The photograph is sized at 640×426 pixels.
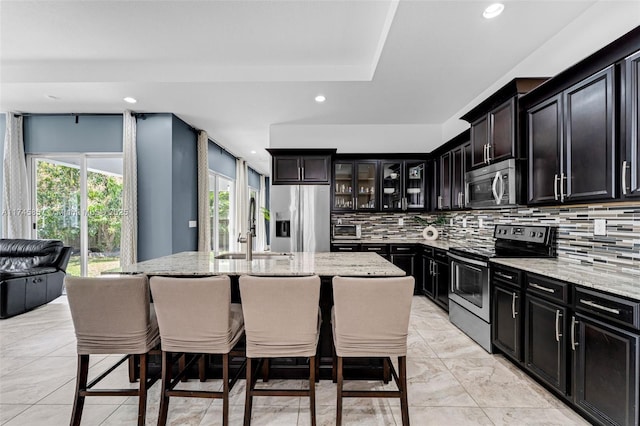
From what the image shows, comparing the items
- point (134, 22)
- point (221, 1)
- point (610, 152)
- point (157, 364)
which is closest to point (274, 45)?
point (221, 1)

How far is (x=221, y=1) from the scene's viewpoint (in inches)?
94.8

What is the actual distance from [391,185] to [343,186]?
0.81 meters

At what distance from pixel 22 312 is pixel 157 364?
3111 mm

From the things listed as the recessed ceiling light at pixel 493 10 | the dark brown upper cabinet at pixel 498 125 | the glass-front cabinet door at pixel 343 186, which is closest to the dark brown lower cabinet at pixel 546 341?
the dark brown upper cabinet at pixel 498 125

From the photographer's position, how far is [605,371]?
65.3 inches

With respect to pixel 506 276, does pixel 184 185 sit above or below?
above

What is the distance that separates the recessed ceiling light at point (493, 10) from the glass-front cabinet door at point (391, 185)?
2815 mm

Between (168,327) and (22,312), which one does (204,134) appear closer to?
(22,312)

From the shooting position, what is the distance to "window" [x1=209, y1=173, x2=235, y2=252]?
656 centimetres

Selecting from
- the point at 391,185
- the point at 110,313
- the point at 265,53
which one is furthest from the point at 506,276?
the point at 265,53

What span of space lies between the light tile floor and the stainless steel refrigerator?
221 centimetres

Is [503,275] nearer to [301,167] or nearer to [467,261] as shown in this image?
[467,261]

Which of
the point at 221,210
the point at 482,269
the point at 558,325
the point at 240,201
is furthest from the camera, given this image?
the point at 240,201

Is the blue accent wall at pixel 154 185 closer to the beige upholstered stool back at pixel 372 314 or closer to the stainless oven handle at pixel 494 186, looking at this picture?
the beige upholstered stool back at pixel 372 314
